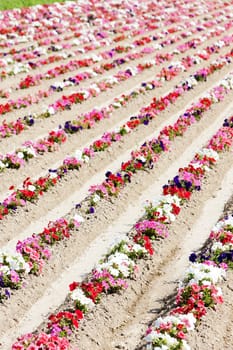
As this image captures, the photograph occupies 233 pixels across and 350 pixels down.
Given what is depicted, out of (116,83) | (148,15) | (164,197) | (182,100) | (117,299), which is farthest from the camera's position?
(148,15)

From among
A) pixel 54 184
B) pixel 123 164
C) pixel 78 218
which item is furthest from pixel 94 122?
pixel 78 218

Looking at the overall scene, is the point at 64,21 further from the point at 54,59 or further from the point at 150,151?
the point at 150,151

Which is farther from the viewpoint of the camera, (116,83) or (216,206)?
(116,83)

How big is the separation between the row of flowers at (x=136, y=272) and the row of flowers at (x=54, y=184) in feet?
0.77

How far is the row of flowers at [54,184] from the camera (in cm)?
1383

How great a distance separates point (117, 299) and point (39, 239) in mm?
2812

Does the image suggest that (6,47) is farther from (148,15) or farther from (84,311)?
(84,311)

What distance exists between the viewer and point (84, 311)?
12297 mm

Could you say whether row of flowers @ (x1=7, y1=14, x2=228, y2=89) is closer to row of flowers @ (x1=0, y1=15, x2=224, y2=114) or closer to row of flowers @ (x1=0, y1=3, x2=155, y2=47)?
row of flowers @ (x1=0, y1=15, x2=224, y2=114)

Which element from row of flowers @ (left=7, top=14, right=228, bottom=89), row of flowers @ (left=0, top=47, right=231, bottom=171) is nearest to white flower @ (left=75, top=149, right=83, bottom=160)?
row of flowers @ (left=0, top=47, right=231, bottom=171)

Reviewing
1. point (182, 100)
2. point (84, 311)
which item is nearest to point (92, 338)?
point (84, 311)

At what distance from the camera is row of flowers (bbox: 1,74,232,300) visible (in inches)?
544

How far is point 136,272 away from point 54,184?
505 cm

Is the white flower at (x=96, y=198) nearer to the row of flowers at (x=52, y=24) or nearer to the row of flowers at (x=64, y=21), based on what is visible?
the row of flowers at (x=52, y=24)
